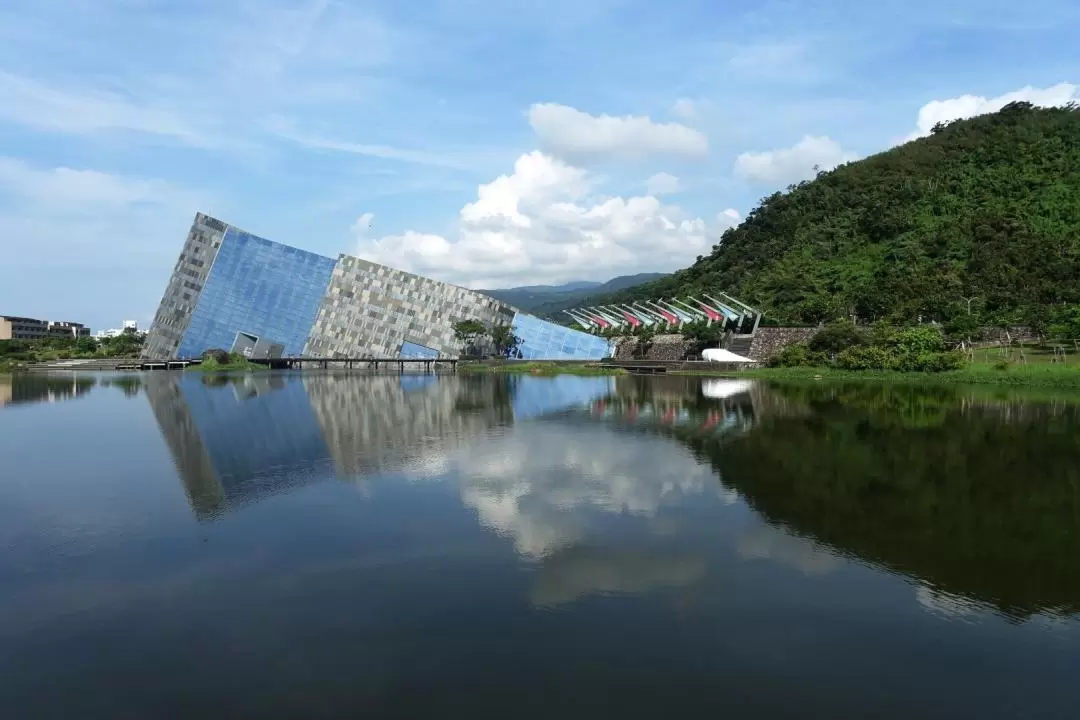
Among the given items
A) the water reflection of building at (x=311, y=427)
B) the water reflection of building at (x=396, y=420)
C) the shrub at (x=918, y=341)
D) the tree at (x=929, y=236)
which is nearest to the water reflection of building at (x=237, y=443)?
the water reflection of building at (x=311, y=427)

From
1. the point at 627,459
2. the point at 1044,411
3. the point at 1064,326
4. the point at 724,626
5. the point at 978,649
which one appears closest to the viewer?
the point at 978,649

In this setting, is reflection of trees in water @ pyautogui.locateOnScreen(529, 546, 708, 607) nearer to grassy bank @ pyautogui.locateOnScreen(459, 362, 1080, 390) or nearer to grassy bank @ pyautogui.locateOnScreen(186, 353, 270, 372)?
grassy bank @ pyautogui.locateOnScreen(459, 362, 1080, 390)

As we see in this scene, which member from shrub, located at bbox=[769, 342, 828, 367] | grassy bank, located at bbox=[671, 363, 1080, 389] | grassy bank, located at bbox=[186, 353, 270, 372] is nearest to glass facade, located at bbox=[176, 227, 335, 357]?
grassy bank, located at bbox=[186, 353, 270, 372]

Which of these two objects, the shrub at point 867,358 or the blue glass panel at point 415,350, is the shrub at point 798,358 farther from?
the blue glass panel at point 415,350

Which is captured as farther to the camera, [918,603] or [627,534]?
[627,534]

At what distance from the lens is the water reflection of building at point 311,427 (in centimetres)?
1571

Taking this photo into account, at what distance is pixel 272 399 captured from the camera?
33.9 metres

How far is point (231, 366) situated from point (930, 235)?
70271 mm

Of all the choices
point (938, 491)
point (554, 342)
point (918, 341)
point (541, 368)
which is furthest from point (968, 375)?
point (554, 342)

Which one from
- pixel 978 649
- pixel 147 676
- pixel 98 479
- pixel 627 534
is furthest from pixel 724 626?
pixel 98 479

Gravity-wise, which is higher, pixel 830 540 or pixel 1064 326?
pixel 1064 326

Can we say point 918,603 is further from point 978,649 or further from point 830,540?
point 830,540

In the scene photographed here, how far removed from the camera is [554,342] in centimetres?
8050

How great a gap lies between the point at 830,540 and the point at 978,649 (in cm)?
365
